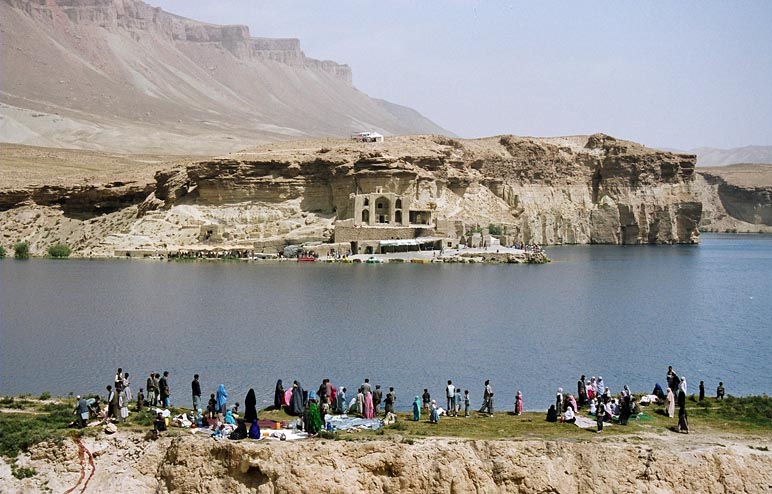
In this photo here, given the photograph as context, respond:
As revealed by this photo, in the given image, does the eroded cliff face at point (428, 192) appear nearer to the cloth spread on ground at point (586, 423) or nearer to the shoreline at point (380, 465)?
the cloth spread on ground at point (586, 423)

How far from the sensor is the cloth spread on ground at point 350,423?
2015 cm

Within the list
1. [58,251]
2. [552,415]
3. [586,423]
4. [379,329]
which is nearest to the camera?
[586,423]

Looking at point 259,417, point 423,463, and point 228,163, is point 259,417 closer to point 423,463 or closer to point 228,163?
point 423,463

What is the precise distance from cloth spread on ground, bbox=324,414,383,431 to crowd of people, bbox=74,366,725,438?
0.96 ft

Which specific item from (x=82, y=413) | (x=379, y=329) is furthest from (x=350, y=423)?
(x=379, y=329)

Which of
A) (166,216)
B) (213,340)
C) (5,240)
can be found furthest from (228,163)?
(213,340)

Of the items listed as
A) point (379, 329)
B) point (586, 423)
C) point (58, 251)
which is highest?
point (58, 251)

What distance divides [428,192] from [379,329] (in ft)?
184

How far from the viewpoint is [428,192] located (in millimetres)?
93000

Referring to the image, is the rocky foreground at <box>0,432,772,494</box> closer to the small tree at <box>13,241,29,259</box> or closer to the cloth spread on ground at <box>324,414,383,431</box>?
the cloth spread on ground at <box>324,414,383,431</box>

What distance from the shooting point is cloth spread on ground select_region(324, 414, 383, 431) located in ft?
66.1

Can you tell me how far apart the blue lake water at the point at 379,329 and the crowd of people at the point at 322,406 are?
2.11 metres

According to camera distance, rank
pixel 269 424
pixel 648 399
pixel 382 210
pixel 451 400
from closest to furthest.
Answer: pixel 269 424, pixel 451 400, pixel 648 399, pixel 382 210

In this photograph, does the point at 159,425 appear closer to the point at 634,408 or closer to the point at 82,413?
the point at 82,413
